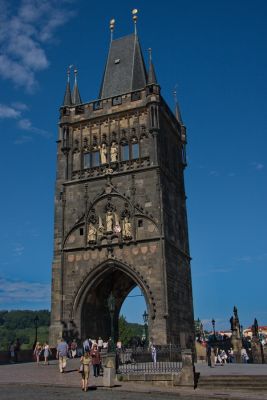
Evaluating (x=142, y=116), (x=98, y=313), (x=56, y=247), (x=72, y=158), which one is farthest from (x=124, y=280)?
(x=142, y=116)

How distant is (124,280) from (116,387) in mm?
17782

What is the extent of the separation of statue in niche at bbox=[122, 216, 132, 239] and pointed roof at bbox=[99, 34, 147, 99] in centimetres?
1089

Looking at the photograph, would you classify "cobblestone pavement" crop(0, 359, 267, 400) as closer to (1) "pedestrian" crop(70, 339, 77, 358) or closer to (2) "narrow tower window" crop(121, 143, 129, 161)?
(1) "pedestrian" crop(70, 339, 77, 358)

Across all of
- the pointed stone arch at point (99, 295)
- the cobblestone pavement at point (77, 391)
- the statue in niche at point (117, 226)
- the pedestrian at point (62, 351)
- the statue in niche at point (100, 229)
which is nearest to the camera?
the cobblestone pavement at point (77, 391)

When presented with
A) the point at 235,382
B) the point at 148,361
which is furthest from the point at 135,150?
the point at 235,382

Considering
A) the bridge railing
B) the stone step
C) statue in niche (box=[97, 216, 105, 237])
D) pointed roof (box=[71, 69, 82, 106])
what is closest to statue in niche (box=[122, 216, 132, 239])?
statue in niche (box=[97, 216, 105, 237])

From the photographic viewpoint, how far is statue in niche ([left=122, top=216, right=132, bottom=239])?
1202 inches

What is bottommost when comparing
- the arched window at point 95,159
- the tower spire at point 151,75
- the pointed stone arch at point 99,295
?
the pointed stone arch at point 99,295

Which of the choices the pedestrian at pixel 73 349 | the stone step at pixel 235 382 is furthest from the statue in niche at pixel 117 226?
the stone step at pixel 235 382

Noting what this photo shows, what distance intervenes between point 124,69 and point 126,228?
14.4 m

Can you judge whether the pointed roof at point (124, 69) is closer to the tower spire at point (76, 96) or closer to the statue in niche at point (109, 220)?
the tower spire at point (76, 96)

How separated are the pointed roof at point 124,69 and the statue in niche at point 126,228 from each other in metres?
10.9

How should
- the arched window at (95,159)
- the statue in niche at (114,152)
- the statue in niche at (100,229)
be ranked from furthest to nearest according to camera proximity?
the arched window at (95,159)
the statue in niche at (114,152)
the statue in niche at (100,229)

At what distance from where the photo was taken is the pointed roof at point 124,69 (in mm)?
36769
